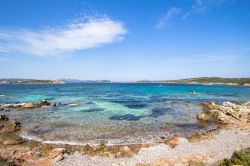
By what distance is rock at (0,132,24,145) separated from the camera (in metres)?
18.7

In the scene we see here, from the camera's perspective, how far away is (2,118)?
29281mm

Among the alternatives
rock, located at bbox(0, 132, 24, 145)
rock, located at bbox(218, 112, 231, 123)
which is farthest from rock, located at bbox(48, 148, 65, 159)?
rock, located at bbox(218, 112, 231, 123)

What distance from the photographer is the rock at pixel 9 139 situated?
18656mm

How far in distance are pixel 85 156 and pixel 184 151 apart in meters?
7.36

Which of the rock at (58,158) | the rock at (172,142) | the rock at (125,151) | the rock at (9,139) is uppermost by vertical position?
the rock at (58,158)

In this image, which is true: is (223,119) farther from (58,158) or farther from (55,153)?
(58,158)

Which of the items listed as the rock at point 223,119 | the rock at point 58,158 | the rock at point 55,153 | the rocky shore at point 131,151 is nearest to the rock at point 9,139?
the rocky shore at point 131,151

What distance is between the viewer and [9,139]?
64.0 ft

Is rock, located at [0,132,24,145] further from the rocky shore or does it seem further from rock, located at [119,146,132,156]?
rock, located at [119,146,132,156]

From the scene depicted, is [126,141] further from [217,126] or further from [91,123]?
[217,126]

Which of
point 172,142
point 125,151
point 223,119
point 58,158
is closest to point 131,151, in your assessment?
point 125,151

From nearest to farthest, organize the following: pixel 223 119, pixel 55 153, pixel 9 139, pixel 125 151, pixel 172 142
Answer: pixel 55 153 < pixel 125 151 < pixel 172 142 < pixel 9 139 < pixel 223 119

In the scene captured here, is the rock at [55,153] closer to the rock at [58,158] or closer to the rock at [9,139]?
the rock at [58,158]

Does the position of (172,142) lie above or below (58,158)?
below
